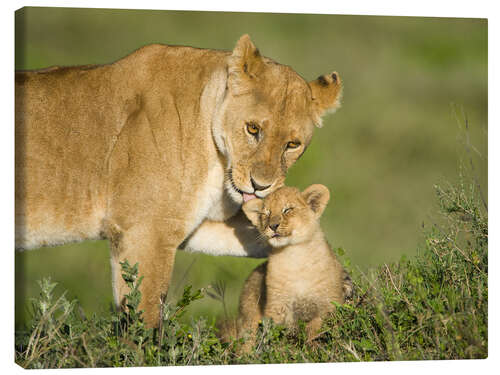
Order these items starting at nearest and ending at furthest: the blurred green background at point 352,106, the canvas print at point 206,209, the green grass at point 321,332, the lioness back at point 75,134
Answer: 1. the green grass at point 321,332
2. the canvas print at point 206,209
3. the lioness back at point 75,134
4. the blurred green background at point 352,106

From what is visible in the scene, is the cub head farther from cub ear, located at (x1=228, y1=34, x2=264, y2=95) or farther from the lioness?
cub ear, located at (x1=228, y1=34, x2=264, y2=95)

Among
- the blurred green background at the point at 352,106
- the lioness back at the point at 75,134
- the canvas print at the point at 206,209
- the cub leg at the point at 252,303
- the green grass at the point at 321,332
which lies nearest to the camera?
the green grass at the point at 321,332

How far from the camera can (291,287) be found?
16.2 feet

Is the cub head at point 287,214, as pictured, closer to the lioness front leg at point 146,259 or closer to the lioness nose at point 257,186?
the lioness nose at point 257,186

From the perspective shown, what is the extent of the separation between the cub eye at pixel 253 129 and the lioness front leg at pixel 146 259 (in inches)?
30.7

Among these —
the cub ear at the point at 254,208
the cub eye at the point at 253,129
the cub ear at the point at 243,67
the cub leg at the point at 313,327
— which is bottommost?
the cub leg at the point at 313,327

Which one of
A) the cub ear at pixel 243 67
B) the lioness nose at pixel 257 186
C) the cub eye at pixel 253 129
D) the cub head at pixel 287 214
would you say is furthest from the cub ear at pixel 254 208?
the cub ear at pixel 243 67

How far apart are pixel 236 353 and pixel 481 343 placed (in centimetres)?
142

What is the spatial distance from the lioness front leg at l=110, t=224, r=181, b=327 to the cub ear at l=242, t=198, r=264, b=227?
1.60 feet

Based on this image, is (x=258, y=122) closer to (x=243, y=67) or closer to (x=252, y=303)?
(x=243, y=67)

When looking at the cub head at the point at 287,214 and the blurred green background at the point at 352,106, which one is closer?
the cub head at the point at 287,214

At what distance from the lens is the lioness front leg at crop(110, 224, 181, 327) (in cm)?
486

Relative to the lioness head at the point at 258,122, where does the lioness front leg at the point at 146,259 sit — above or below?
below

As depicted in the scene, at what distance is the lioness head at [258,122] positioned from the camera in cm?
475
